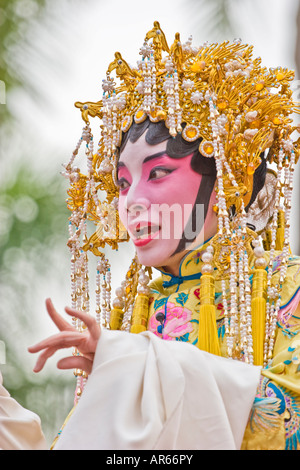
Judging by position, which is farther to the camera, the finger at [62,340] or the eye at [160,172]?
the eye at [160,172]

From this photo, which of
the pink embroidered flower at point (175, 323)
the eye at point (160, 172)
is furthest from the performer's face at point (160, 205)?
the pink embroidered flower at point (175, 323)

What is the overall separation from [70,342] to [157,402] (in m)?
0.22

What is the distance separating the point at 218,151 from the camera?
2.02 m

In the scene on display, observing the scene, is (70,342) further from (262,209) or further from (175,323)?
(262,209)

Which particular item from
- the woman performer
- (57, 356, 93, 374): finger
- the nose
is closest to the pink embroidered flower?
the woman performer

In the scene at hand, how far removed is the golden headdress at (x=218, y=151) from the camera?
1.95 meters

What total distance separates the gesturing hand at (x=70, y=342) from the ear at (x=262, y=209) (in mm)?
719

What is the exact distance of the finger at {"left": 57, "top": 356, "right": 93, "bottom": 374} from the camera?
5.28 feet

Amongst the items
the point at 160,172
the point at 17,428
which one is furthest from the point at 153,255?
the point at 17,428

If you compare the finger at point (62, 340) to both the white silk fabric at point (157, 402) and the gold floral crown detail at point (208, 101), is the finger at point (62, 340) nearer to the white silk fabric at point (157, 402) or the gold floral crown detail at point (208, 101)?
the white silk fabric at point (157, 402)

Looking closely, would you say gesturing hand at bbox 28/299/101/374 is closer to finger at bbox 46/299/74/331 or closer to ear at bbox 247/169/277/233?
finger at bbox 46/299/74/331

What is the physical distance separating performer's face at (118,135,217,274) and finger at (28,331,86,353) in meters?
0.46
